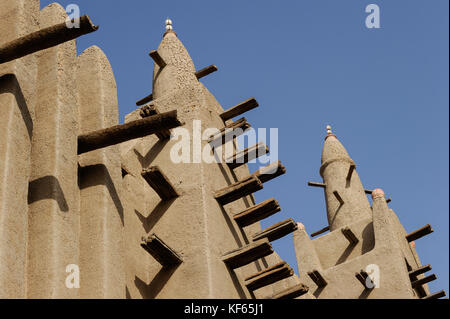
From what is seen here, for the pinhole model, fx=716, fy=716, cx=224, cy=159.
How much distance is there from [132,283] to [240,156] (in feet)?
10.9

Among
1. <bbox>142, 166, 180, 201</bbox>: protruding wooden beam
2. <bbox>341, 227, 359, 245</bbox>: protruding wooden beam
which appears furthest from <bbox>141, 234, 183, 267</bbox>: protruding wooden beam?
<bbox>341, 227, 359, 245</bbox>: protruding wooden beam

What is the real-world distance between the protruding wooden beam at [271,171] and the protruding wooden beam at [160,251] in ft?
8.18

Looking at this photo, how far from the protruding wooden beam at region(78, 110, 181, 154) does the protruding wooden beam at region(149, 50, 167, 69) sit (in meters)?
5.39

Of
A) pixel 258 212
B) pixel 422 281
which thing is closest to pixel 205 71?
pixel 258 212

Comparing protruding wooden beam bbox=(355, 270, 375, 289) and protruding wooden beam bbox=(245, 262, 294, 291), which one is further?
protruding wooden beam bbox=(355, 270, 375, 289)

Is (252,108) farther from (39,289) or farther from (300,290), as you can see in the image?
(39,289)

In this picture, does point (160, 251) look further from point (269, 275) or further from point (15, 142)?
point (15, 142)

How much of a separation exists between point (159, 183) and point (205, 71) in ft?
13.6

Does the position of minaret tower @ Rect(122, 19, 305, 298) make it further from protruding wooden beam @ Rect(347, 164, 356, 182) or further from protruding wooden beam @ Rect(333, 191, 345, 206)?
protruding wooden beam @ Rect(347, 164, 356, 182)

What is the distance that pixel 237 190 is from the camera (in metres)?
10.6

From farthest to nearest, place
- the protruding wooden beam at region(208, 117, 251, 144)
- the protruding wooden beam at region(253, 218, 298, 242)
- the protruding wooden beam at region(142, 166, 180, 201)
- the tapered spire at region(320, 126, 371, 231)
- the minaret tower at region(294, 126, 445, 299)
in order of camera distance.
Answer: the tapered spire at region(320, 126, 371, 231), the minaret tower at region(294, 126, 445, 299), the protruding wooden beam at region(208, 117, 251, 144), the protruding wooden beam at region(253, 218, 298, 242), the protruding wooden beam at region(142, 166, 180, 201)

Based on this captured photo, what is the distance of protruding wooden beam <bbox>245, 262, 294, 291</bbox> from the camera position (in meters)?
10.3

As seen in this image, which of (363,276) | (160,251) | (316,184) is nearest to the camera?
(160,251)
